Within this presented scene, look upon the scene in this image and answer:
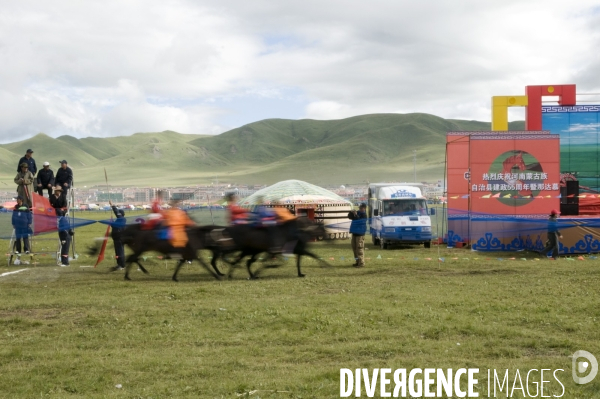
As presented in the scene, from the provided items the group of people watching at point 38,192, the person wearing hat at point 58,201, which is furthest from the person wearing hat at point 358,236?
the person wearing hat at point 58,201

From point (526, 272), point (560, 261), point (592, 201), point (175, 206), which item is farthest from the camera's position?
point (592, 201)

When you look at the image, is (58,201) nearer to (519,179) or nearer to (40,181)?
(40,181)

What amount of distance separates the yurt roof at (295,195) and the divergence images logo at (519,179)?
9.33 metres

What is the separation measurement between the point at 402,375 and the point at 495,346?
5.56ft

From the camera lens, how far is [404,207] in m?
22.5

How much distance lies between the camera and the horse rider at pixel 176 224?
512 inches

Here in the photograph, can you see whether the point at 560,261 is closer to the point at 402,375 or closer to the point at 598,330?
the point at 598,330

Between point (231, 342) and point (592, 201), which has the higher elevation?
point (592, 201)

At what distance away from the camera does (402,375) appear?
6.36 m

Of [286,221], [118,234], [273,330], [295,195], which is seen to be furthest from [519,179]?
[273,330]

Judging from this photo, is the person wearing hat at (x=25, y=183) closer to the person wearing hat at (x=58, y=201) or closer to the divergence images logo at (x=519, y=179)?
the person wearing hat at (x=58, y=201)

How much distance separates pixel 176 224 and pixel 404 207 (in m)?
11.1

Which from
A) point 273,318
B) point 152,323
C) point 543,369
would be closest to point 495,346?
point 543,369

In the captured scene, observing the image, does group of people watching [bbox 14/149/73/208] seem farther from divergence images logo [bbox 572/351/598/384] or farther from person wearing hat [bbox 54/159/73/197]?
divergence images logo [bbox 572/351/598/384]
